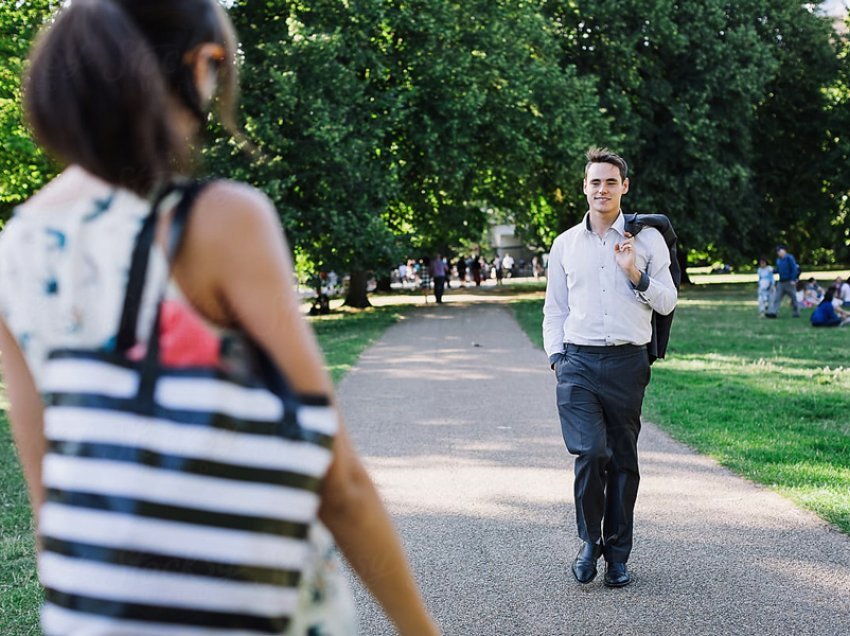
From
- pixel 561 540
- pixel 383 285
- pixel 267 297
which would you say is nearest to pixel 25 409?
pixel 267 297

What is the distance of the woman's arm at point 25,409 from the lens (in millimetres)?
1491

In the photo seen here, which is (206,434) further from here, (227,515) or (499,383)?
(499,383)

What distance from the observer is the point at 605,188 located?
5.15 m

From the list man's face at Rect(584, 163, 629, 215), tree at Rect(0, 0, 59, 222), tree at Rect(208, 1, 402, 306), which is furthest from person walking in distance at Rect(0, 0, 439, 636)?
tree at Rect(0, 0, 59, 222)

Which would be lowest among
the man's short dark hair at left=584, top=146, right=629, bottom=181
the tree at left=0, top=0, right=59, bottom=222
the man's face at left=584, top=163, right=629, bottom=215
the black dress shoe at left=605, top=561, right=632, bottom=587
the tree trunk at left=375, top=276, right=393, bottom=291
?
the tree trunk at left=375, top=276, right=393, bottom=291

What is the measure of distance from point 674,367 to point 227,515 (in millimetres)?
14049

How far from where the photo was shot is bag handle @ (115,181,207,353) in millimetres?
1277

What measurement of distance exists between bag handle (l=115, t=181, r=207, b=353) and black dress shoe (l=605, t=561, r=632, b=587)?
4265 millimetres

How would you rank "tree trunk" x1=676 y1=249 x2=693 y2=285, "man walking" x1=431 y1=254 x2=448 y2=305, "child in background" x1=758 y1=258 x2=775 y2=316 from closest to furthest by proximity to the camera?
"child in background" x1=758 y1=258 x2=775 y2=316 → "tree trunk" x1=676 y1=249 x2=693 y2=285 → "man walking" x1=431 y1=254 x2=448 y2=305

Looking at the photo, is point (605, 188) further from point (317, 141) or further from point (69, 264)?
point (317, 141)

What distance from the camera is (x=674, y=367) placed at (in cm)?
1474

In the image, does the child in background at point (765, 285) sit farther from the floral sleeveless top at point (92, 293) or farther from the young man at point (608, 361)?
the floral sleeveless top at point (92, 293)

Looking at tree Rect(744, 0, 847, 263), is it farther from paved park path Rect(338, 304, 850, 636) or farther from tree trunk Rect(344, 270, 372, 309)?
paved park path Rect(338, 304, 850, 636)

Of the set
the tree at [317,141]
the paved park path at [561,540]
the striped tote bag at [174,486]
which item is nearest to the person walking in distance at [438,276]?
the tree at [317,141]
